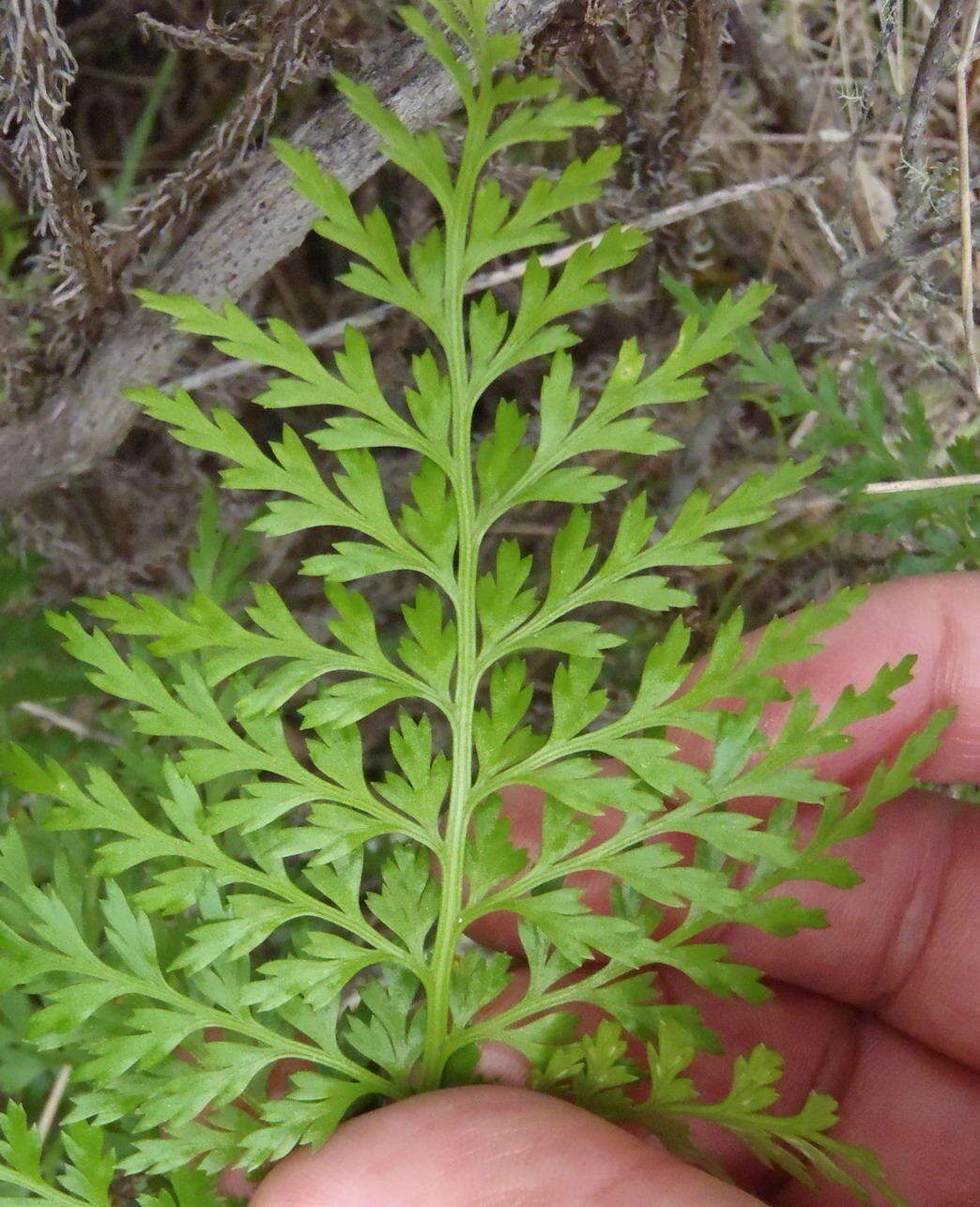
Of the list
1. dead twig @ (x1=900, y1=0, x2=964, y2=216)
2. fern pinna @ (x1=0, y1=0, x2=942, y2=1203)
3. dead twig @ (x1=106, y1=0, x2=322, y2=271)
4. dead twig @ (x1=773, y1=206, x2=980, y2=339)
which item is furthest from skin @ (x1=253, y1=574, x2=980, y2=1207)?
dead twig @ (x1=106, y1=0, x2=322, y2=271)

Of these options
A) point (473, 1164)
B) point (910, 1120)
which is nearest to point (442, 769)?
point (473, 1164)

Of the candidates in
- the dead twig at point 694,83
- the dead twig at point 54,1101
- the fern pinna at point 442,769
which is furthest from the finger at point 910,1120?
the dead twig at point 694,83

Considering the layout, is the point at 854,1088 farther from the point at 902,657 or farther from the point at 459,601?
the point at 459,601

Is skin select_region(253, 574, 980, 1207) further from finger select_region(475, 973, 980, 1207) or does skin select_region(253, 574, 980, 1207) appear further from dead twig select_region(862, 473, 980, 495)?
dead twig select_region(862, 473, 980, 495)

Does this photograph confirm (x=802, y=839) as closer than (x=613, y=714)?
Yes

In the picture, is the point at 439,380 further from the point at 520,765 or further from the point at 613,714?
the point at 613,714

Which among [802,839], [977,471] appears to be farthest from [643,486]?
[802,839]
